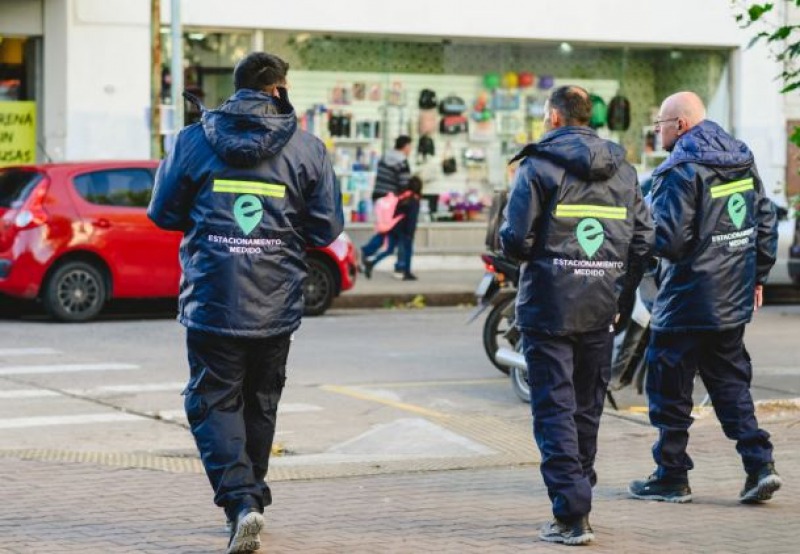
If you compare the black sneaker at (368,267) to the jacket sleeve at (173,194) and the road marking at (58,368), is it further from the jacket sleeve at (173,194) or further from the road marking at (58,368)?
the jacket sleeve at (173,194)

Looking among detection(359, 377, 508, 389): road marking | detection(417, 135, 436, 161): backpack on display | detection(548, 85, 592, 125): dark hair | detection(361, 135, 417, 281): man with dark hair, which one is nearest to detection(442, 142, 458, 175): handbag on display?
detection(417, 135, 436, 161): backpack on display

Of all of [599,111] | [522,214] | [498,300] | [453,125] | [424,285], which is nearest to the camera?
[522,214]

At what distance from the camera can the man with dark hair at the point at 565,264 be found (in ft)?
23.1

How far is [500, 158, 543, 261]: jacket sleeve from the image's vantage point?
7031 mm

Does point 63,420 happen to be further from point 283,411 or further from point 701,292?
point 701,292

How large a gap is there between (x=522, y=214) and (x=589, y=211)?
0.29 m

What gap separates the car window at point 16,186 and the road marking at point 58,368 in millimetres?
3824

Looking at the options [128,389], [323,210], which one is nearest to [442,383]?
[128,389]

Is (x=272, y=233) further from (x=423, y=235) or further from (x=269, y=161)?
(x=423, y=235)

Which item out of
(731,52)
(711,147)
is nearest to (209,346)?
(711,147)

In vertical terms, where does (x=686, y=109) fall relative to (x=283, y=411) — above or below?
above

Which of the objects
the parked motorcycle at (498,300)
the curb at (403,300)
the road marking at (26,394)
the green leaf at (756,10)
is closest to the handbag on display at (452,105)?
the curb at (403,300)

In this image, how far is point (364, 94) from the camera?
24.7 meters

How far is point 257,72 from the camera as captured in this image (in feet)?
22.2
